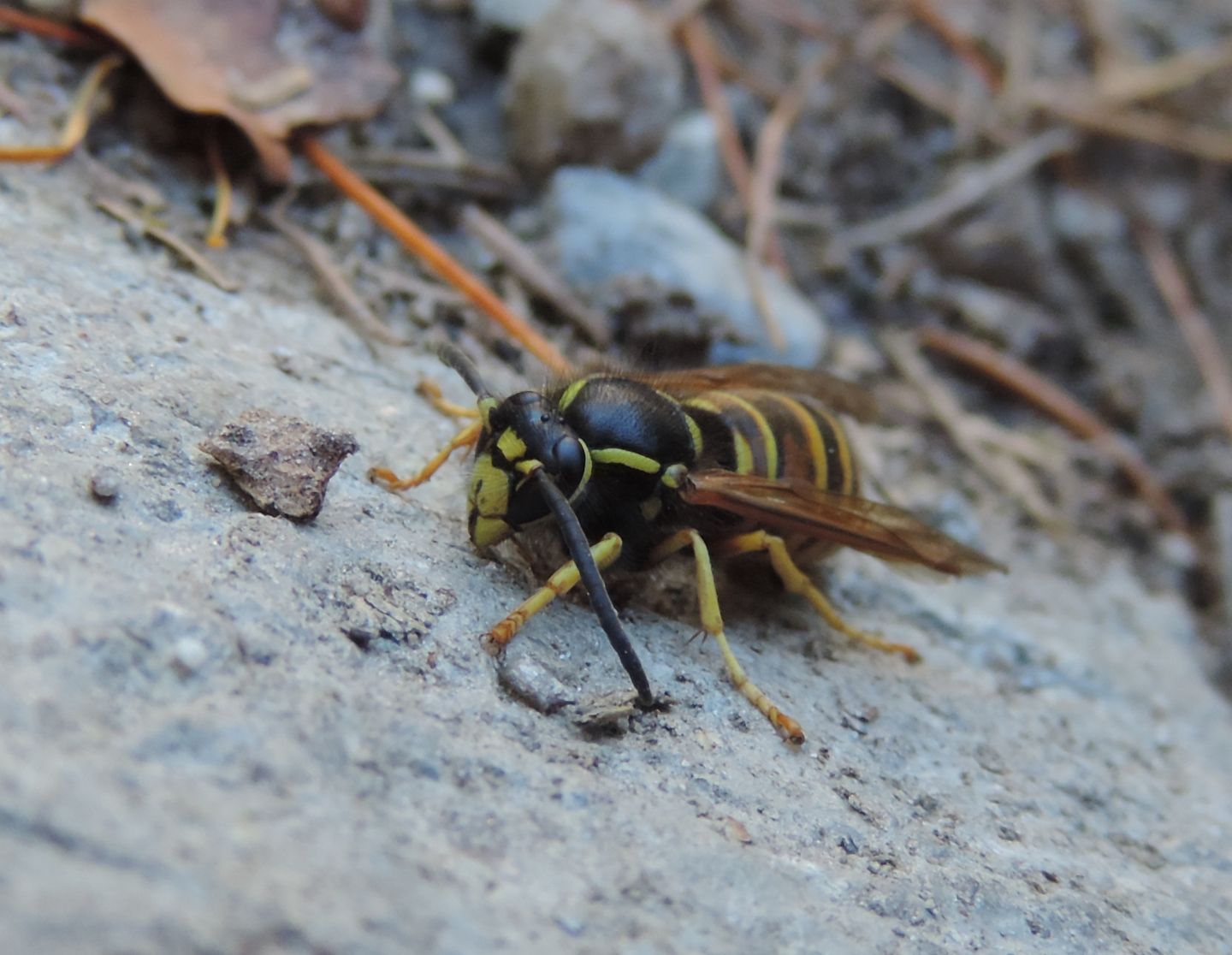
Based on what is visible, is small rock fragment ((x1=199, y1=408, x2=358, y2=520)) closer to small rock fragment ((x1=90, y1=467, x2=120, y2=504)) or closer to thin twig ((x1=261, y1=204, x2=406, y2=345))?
small rock fragment ((x1=90, y1=467, x2=120, y2=504))

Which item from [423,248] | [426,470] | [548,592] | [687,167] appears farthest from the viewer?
[687,167]

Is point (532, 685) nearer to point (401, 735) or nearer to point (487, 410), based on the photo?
point (401, 735)

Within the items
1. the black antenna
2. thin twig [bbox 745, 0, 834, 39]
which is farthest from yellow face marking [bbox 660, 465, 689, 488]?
thin twig [bbox 745, 0, 834, 39]

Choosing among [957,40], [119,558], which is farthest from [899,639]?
[957,40]

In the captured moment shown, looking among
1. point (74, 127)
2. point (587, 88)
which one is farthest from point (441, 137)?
point (74, 127)

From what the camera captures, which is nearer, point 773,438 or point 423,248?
point 773,438
